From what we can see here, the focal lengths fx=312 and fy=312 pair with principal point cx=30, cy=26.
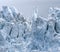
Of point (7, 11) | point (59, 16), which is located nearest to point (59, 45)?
point (59, 16)

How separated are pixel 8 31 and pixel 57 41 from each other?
31.8 ft

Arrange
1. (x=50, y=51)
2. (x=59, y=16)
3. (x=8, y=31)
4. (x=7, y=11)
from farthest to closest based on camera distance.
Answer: (x=7, y=11)
(x=8, y=31)
(x=59, y=16)
(x=50, y=51)

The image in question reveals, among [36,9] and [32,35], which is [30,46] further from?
[36,9]

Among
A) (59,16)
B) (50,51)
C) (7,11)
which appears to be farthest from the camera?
(7,11)

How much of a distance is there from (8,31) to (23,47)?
5.17 meters

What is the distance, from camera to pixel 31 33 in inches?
1566

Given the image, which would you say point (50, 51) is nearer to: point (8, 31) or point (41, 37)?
point (41, 37)

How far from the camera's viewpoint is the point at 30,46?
3691 cm

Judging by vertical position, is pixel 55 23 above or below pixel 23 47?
above

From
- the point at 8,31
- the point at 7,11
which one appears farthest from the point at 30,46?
the point at 7,11

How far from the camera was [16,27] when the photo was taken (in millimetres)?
43875

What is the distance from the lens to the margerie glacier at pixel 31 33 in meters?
36.2

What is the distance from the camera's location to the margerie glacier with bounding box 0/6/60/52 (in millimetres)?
36197

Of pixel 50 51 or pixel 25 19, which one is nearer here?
pixel 50 51
